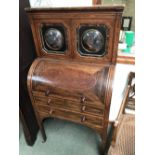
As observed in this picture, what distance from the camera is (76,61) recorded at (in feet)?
3.76

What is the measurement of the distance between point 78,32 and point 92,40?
0.38 ft

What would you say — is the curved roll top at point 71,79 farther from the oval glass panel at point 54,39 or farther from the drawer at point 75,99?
the oval glass panel at point 54,39

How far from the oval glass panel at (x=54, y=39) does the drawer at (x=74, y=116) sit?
53 centimetres

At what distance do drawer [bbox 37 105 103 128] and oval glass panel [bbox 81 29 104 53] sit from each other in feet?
1.72

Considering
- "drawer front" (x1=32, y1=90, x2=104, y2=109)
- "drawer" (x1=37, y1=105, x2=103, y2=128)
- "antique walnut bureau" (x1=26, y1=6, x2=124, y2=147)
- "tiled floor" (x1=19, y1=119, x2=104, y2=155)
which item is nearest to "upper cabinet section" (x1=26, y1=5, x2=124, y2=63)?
"antique walnut bureau" (x1=26, y1=6, x2=124, y2=147)

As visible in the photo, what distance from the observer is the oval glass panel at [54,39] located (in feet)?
3.65

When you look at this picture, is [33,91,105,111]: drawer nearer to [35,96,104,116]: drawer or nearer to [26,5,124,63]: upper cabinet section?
[35,96,104,116]: drawer

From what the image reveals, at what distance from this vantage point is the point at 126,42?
1407 mm

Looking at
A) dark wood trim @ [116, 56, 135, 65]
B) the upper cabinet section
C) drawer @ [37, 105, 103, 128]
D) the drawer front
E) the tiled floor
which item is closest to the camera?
the upper cabinet section

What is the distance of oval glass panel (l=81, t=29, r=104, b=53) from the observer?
1013 millimetres

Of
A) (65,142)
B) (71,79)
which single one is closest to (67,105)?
(71,79)
